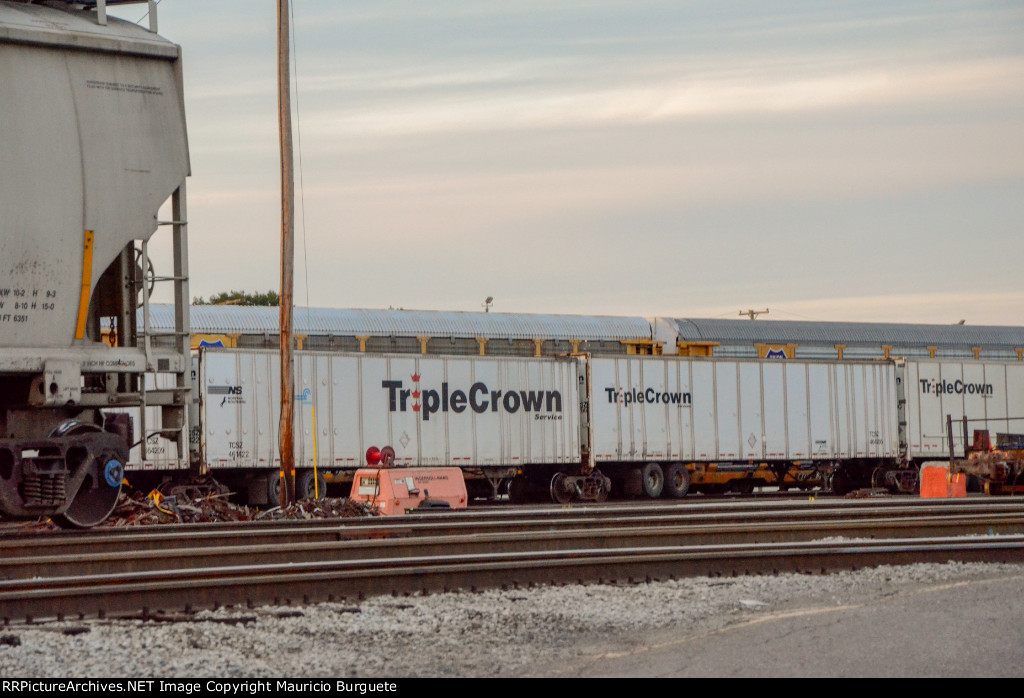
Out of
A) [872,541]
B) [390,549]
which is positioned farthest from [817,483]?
[390,549]

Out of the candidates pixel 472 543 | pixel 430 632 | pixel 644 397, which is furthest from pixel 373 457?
pixel 430 632

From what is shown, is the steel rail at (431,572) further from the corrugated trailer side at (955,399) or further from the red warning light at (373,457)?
the corrugated trailer side at (955,399)

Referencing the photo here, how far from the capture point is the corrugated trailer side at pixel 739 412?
88.4 ft

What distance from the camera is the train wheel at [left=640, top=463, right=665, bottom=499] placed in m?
27.2

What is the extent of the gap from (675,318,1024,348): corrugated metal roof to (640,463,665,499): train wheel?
4.32 meters

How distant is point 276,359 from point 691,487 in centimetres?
1111

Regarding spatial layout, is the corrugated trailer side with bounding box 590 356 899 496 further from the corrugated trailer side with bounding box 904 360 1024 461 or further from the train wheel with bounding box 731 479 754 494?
the train wheel with bounding box 731 479 754 494

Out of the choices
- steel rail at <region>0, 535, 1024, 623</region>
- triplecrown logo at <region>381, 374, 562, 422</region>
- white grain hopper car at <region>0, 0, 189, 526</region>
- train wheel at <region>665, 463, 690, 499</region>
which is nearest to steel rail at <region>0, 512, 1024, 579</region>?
steel rail at <region>0, 535, 1024, 623</region>

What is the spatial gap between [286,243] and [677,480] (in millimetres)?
12053

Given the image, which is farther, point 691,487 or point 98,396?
point 691,487

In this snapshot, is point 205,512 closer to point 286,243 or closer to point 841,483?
point 286,243

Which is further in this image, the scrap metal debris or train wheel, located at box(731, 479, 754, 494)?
train wheel, located at box(731, 479, 754, 494)

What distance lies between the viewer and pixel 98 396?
11.8 metres
